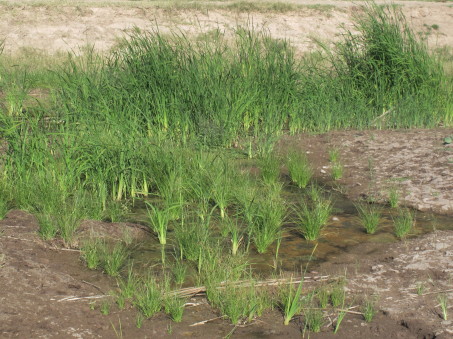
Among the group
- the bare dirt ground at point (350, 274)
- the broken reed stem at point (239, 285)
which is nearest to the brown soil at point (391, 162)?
the bare dirt ground at point (350, 274)

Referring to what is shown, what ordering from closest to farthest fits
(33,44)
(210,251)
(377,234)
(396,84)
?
(210,251) → (377,234) → (396,84) → (33,44)

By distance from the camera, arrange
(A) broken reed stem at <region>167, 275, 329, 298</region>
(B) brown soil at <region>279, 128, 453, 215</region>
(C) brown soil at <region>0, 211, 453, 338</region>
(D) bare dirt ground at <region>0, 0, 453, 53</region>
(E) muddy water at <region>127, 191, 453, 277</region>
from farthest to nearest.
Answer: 1. (D) bare dirt ground at <region>0, 0, 453, 53</region>
2. (B) brown soil at <region>279, 128, 453, 215</region>
3. (E) muddy water at <region>127, 191, 453, 277</region>
4. (A) broken reed stem at <region>167, 275, 329, 298</region>
5. (C) brown soil at <region>0, 211, 453, 338</region>

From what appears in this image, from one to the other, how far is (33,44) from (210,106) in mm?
9682

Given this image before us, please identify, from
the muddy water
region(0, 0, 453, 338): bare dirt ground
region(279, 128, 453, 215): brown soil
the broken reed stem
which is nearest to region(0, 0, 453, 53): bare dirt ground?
region(279, 128, 453, 215): brown soil

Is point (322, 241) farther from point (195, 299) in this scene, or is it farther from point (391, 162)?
point (391, 162)

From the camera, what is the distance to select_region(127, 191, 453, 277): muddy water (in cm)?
402

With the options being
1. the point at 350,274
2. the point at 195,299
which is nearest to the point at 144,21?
the point at 350,274

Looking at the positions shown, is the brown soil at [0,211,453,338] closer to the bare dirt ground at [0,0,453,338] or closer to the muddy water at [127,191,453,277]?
the bare dirt ground at [0,0,453,338]

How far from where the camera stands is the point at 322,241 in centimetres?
439

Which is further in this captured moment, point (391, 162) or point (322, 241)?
point (391, 162)

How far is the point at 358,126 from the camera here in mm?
7344

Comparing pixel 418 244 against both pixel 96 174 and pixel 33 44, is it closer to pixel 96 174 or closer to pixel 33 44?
pixel 96 174

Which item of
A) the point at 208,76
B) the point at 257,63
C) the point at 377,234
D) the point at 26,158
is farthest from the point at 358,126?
the point at 26,158

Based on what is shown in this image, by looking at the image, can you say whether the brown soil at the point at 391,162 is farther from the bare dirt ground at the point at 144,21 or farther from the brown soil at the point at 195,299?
the bare dirt ground at the point at 144,21
